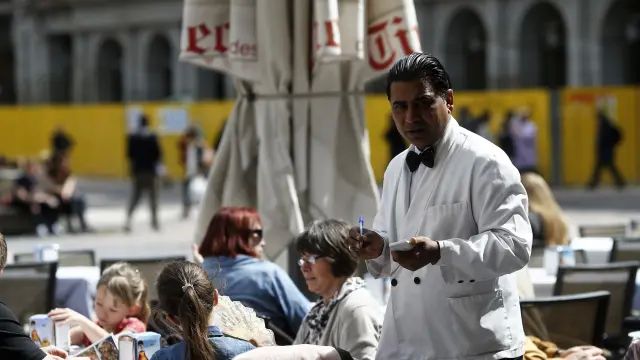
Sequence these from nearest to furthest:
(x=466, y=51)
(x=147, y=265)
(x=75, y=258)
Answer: (x=147, y=265), (x=75, y=258), (x=466, y=51)

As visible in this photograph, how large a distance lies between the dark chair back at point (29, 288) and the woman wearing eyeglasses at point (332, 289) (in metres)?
2.71

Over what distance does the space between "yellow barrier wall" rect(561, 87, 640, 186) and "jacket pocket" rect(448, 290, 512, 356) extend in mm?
25854

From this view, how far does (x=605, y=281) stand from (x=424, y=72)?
12.5 ft

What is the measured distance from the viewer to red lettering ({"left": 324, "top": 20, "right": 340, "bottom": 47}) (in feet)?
27.4

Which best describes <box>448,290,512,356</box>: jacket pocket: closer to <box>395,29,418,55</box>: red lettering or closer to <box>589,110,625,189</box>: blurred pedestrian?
<box>395,29,418,55</box>: red lettering

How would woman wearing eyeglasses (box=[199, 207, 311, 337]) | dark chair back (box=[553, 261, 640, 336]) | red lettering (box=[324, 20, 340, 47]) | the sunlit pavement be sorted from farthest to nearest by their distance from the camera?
1. the sunlit pavement
2. red lettering (box=[324, 20, 340, 47])
3. dark chair back (box=[553, 261, 640, 336])
4. woman wearing eyeglasses (box=[199, 207, 311, 337])

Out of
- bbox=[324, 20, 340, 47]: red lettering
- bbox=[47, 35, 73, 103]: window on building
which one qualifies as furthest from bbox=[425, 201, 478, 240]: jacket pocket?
bbox=[47, 35, 73, 103]: window on building


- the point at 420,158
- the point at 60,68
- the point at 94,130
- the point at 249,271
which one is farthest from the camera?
the point at 60,68

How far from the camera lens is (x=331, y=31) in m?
8.38

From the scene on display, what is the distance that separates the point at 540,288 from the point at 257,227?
2203 millimetres

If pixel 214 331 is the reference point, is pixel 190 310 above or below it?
above

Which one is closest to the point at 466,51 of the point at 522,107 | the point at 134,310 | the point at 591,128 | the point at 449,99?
the point at 522,107

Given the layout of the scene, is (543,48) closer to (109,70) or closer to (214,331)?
(109,70)

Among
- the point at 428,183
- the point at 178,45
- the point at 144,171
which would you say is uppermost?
the point at 178,45
